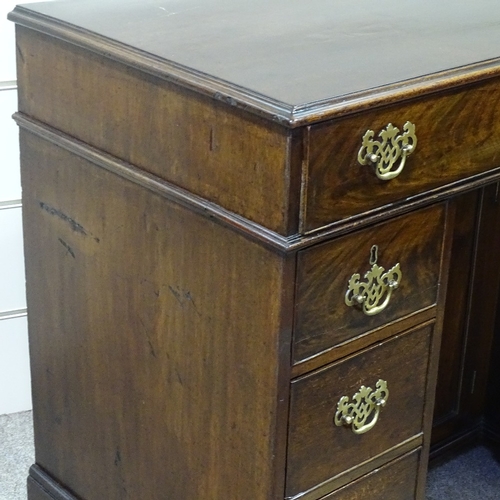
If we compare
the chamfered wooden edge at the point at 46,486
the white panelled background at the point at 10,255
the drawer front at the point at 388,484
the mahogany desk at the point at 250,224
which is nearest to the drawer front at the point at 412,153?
the mahogany desk at the point at 250,224

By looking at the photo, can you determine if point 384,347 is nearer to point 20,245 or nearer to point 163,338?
point 163,338

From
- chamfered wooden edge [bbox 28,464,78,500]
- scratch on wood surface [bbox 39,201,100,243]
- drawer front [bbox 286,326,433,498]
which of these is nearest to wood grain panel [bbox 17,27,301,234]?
scratch on wood surface [bbox 39,201,100,243]

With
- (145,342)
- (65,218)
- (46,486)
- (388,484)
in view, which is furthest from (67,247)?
(388,484)

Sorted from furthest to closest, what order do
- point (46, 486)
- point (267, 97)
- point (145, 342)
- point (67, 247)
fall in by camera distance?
point (46, 486) < point (67, 247) < point (145, 342) < point (267, 97)

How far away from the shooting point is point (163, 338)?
1144 mm

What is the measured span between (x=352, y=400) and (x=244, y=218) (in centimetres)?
28

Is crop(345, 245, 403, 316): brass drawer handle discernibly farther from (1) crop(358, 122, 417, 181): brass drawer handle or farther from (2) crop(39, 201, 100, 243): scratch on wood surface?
(2) crop(39, 201, 100, 243): scratch on wood surface

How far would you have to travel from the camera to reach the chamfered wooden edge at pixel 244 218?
0.94 m

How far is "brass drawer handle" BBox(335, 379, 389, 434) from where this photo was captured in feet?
3.56

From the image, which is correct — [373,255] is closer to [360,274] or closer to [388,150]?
[360,274]

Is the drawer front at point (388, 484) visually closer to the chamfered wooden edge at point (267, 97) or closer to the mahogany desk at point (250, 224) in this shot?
the mahogany desk at point (250, 224)

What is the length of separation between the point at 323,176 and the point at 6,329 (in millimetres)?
1034

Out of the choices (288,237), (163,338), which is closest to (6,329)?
(163,338)

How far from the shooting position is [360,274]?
1026 mm
